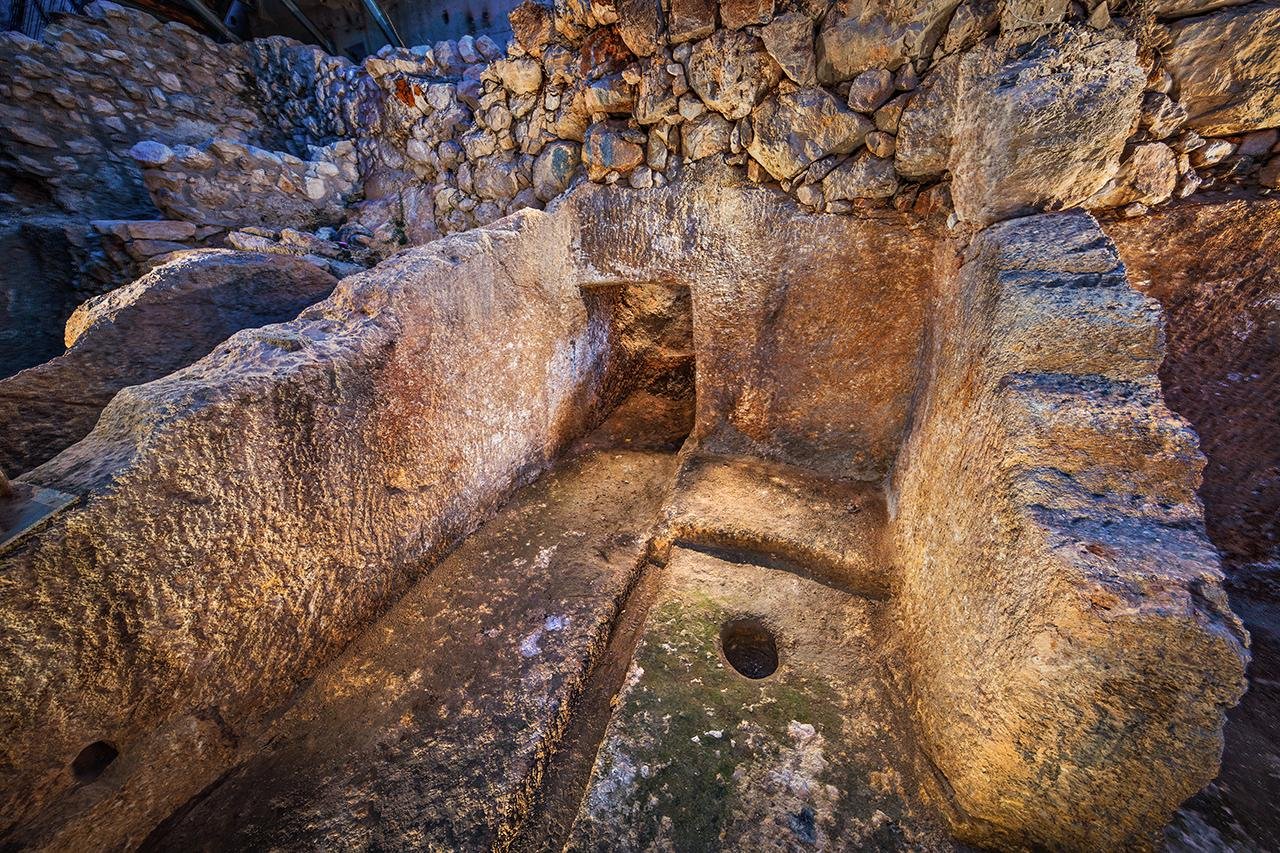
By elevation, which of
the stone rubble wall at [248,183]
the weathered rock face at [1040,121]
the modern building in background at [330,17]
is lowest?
the weathered rock face at [1040,121]

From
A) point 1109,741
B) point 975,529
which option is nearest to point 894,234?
point 975,529

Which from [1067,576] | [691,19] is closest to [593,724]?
[1067,576]

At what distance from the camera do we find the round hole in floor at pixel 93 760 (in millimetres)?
1075

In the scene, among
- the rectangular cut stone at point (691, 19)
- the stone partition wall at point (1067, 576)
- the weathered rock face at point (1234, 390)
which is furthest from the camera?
the rectangular cut stone at point (691, 19)

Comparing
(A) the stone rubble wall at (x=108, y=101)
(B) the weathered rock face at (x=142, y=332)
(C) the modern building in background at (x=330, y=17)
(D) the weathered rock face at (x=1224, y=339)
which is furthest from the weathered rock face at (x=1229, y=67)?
(A) the stone rubble wall at (x=108, y=101)

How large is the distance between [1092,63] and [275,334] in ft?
8.69

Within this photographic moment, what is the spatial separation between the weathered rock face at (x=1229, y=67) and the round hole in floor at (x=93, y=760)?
11.0 feet

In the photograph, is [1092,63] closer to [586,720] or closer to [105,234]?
[586,720]

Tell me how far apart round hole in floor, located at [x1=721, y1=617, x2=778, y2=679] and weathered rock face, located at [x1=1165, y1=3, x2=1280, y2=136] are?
2082 millimetres

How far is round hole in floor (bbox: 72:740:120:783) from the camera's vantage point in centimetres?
108

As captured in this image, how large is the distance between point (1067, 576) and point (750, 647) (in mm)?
1154

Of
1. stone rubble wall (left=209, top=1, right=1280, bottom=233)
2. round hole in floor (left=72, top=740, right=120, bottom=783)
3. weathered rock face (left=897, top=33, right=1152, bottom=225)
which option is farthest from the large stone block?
round hole in floor (left=72, top=740, right=120, bottom=783)

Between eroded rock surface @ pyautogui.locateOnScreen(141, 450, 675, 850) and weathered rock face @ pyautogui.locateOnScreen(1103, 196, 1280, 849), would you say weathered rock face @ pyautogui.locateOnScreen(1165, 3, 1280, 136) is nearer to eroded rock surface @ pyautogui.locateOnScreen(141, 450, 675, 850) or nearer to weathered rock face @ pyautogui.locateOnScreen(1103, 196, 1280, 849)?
weathered rock face @ pyautogui.locateOnScreen(1103, 196, 1280, 849)

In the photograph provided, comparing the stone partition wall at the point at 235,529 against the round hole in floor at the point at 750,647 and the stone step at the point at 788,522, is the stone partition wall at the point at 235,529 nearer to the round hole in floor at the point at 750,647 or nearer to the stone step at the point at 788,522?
the stone step at the point at 788,522
